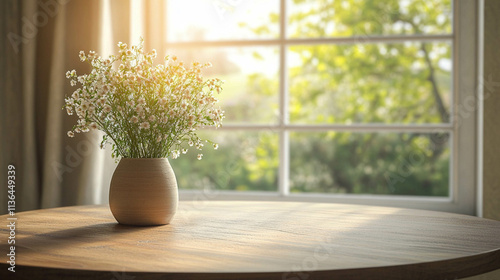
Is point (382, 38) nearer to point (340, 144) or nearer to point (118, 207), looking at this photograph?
point (118, 207)

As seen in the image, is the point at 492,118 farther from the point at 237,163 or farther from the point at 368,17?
the point at 237,163

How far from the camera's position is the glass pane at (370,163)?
24.2 ft

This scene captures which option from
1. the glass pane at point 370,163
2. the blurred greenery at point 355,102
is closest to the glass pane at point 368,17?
the blurred greenery at point 355,102

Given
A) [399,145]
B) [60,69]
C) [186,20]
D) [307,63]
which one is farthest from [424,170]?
[60,69]

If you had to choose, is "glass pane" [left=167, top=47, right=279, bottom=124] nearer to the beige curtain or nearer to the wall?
the beige curtain

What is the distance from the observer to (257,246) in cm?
109

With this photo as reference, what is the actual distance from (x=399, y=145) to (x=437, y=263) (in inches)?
265

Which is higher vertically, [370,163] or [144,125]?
[144,125]

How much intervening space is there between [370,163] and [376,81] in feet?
3.97

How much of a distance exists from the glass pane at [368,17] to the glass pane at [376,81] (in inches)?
9.5

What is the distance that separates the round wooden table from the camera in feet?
2.90

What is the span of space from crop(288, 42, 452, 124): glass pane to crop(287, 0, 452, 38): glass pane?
9.5 inches

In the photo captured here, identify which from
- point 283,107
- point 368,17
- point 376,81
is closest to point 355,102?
point 376,81

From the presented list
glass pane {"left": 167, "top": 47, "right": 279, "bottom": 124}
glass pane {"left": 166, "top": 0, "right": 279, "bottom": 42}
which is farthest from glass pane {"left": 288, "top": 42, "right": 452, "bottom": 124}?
glass pane {"left": 166, "top": 0, "right": 279, "bottom": 42}
